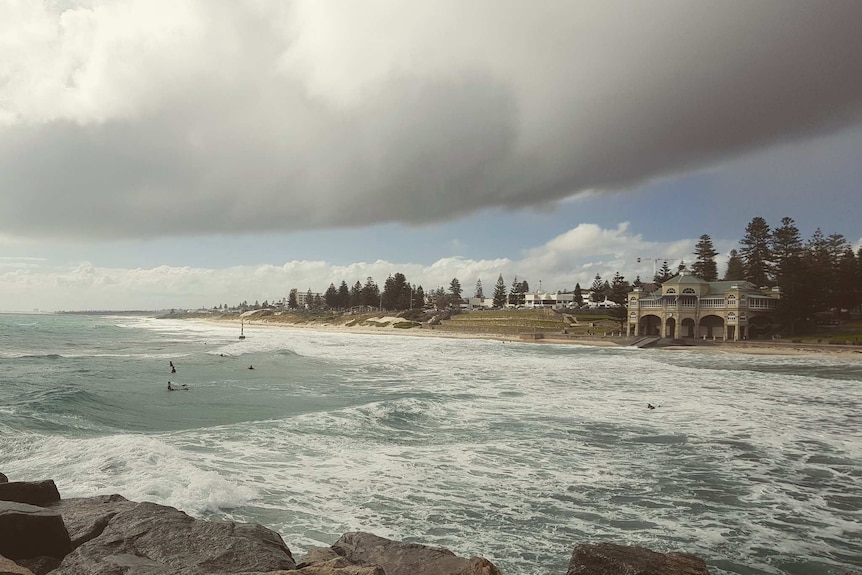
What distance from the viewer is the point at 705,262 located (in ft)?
333

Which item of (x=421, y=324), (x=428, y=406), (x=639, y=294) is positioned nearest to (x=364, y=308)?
(x=421, y=324)

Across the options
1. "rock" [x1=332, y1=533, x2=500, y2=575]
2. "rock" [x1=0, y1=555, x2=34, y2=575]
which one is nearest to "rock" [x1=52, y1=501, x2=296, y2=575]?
"rock" [x1=0, y1=555, x2=34, y2=575]

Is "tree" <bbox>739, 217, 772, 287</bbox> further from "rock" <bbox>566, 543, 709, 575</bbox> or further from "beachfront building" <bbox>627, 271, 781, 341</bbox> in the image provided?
"rock" <bbox>566, 543, 709, 575</bbox>

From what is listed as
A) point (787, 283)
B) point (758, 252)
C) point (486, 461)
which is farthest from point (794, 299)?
point (486, 461)

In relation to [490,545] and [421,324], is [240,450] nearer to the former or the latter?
[490,545]

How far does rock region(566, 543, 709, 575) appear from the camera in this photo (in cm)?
Result: 528

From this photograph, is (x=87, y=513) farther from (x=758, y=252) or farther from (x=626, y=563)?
(x=758, y=252)


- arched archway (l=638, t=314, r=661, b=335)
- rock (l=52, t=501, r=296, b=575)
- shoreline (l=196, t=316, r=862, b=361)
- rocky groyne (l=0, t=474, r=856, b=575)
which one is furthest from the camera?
arched archway (l=638, t=314, r=661, b=335)

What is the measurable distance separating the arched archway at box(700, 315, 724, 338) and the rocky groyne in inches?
3172

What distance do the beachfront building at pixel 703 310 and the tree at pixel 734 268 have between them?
90.8 feet

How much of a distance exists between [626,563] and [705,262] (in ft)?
365

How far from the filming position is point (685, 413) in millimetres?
20312

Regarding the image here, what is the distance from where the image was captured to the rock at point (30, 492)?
729cm

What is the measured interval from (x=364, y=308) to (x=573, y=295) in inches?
2751
